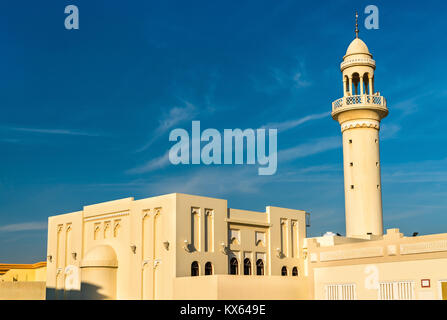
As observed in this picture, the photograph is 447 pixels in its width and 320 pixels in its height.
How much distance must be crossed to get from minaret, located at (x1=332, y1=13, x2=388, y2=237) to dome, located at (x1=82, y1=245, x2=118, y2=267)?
57.0ft

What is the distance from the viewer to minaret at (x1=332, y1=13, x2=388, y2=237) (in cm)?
4325

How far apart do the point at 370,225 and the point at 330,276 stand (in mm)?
10975

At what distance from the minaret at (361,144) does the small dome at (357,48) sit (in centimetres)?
9

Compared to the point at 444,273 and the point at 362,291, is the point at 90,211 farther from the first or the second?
the point at 444,273

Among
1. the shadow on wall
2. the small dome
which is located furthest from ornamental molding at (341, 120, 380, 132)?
the shadow on wall

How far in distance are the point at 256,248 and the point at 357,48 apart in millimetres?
17790

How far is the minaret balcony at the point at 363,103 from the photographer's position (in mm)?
44062

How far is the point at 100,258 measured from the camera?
39.5m

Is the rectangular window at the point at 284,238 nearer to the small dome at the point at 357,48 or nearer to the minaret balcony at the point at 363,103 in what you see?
the minaret balcony at the point at 363,103

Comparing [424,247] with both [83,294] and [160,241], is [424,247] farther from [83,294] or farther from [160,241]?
[83,294]

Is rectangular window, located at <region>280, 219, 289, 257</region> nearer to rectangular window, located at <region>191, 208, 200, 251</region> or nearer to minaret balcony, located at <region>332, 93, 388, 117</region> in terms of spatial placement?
rectangular window, located at <region>191, 208, 200, 251</region>

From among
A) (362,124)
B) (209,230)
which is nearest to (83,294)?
(209,230)

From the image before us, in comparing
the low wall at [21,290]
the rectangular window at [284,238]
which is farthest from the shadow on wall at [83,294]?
the rectangular window at [284,238]
